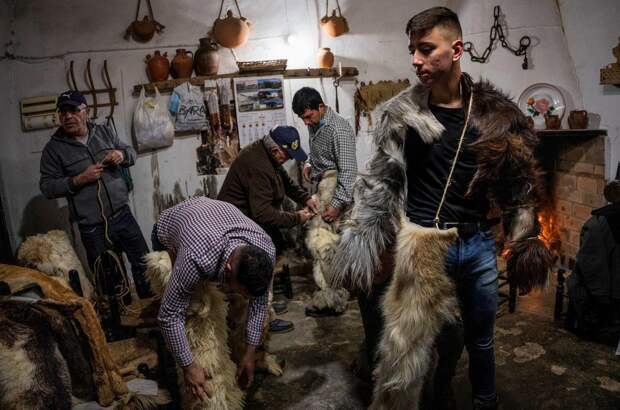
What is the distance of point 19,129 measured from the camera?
466cm

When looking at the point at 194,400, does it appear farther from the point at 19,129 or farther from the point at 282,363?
the point at 19,129

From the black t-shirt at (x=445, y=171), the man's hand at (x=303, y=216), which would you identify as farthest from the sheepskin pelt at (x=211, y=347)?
the man's hand at (x=303, y=216)

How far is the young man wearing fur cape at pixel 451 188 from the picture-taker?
2.02 metres

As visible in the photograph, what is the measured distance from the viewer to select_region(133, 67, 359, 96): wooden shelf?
478 cm

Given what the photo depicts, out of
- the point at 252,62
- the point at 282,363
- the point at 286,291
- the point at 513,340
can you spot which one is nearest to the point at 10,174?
the point at 252,62

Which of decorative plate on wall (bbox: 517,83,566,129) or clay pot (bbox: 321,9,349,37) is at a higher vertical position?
clay pot (bbox: 321,9,349,37)

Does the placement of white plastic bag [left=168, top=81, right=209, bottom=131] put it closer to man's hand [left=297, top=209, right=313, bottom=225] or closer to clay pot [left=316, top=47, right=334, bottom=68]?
clay pot [left=316, top=47, right=334, bottom=68]

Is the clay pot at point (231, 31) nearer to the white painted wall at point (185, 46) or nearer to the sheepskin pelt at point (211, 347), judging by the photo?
the white painted wall at point (185, 46)

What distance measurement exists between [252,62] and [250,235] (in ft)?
10.2

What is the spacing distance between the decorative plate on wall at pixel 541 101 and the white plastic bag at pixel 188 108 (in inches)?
Result: 140

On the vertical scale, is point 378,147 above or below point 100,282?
above

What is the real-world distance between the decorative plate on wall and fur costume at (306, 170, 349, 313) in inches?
95.3

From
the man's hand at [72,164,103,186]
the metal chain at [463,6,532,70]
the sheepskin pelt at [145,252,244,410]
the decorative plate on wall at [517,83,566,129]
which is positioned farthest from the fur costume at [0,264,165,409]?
the metal chain at [463,6,532,70]

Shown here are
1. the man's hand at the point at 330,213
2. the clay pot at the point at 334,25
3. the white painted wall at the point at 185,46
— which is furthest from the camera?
the clay pot at the point at 334,25
